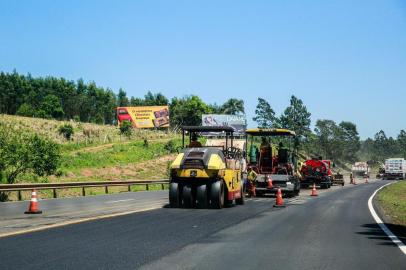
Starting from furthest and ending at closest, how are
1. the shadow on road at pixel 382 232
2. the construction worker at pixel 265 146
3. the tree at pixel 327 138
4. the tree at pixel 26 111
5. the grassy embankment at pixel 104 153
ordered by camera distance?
the tree at pixel 327 138 < the tree at pixel 26 111 < the grassy embankment at pixel 104 153 < the construction worker at pixel 265 146 < the shadow on road at pixel 382 232

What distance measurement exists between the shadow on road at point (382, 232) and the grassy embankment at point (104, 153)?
29227 millimetres

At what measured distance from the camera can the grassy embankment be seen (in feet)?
197

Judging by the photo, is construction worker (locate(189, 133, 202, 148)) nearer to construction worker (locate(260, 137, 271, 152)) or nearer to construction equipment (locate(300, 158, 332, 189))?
construction worker (locate(260, 137, 271, 152))

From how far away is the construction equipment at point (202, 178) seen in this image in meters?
19.7

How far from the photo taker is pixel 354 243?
36.2 ft

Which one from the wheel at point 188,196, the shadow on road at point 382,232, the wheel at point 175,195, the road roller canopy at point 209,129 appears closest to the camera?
the shadow on road at point 382,232

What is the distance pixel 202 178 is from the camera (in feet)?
65.5

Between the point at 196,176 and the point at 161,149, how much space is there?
6212 centimetres

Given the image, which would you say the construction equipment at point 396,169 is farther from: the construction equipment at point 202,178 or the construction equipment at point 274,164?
the construction equipment at point 202,178

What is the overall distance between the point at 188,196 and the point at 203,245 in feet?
32.0

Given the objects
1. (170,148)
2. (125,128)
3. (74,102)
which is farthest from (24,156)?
(74,102)

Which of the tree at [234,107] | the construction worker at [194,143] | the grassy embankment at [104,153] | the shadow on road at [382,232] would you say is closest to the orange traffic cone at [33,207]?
the construction worker at [194,143]

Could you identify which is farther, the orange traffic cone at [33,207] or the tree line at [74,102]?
the tree line at [74,102]

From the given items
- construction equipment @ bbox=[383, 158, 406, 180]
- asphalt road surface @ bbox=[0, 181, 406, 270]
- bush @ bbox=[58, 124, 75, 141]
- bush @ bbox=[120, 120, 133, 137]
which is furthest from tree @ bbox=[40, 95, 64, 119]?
asphalt road surface @ bbox=[0, 181, 406, 270]
